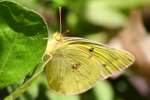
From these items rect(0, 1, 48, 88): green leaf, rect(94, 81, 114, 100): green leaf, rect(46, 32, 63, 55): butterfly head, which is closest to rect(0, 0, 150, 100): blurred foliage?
rect(94, 81, 114, 100): green leaf

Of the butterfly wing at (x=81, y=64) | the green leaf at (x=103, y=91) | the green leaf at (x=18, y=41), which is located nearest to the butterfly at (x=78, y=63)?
the butterfly wing at (x=81, y=64)

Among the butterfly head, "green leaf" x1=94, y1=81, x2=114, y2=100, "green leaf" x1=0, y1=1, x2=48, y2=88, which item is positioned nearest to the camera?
"green leaf" x1=0, y1=1, x2=48, y2=88

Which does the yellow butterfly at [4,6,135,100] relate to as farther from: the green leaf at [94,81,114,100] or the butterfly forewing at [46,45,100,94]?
the green leaf at [94,81,114,100]

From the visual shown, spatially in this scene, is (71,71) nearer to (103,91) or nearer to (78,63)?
(78,63)

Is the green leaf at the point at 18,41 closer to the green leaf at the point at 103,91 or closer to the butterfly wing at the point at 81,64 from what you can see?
the butterfly wing at the point at 81,64

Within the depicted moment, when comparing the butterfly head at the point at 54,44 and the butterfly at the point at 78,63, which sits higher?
the butterfly head at the point at 54,44

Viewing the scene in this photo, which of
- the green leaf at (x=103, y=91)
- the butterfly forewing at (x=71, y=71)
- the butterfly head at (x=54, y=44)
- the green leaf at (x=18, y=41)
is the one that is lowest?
the green leaf at (x=103, y=91)

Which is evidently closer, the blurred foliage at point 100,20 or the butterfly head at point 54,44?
the butterfly head at point 54,44
